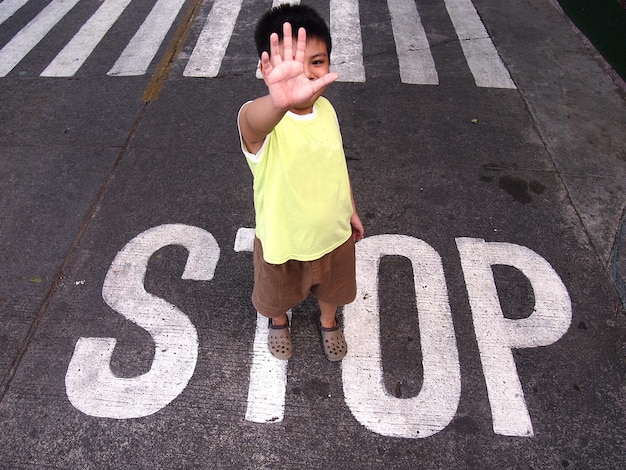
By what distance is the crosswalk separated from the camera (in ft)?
18.5

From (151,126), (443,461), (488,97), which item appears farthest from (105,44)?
(443,461)

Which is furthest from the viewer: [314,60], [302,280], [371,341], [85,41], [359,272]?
[85,41]

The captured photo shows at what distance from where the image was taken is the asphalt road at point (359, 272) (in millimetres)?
2557

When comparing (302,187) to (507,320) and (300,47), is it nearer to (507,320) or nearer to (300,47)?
(300,47)

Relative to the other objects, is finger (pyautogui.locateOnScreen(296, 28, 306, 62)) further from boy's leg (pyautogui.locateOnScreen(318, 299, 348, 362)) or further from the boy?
boy's leg (pyautogui.locateOnScreen(318, 299, 348, 362))

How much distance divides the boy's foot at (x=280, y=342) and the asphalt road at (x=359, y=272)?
70mm

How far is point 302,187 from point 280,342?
3.97ft

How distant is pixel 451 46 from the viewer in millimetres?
6199

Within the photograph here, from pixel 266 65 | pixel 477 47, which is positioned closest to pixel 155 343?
pixel 266 65

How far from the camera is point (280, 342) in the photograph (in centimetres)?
288

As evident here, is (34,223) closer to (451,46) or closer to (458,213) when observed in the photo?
(458,213)

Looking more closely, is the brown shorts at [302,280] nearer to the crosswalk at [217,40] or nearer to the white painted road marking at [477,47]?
the crosswalk at [217,40]

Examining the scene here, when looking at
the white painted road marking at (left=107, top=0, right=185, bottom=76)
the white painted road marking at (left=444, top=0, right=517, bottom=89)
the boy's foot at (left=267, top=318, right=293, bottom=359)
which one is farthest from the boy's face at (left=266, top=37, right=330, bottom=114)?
the white painted road marking at (left=107, top=0, right=185, bottom=76)

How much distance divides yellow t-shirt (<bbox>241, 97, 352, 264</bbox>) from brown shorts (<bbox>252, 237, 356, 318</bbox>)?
106 millimetres
